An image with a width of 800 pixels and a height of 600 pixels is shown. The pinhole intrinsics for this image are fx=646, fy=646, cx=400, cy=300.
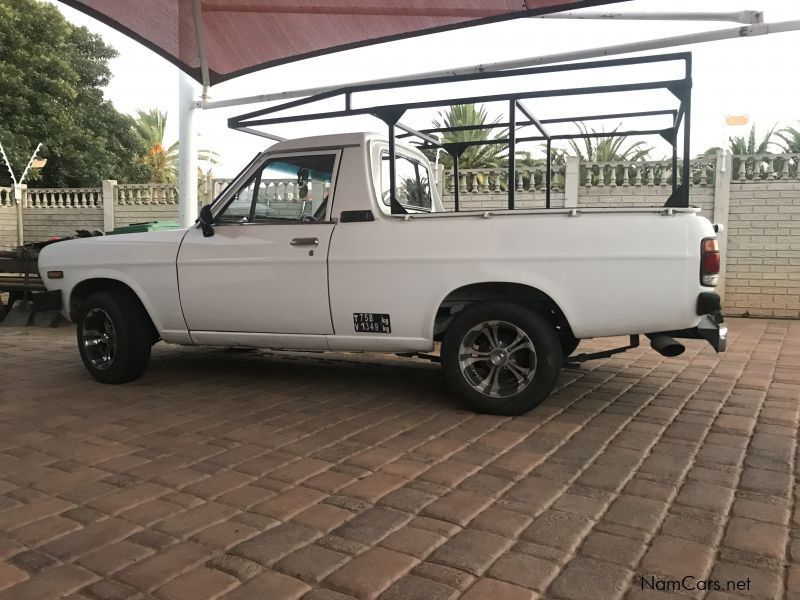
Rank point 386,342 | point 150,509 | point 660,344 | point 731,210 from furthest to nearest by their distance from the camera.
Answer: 1. point 731,210
2. point 386,342
3. point 660,344
4. point 150,509

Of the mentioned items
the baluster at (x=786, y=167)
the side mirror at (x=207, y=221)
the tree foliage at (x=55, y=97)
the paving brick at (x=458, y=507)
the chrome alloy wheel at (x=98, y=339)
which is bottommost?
the paving brick at (x=458, y=507)

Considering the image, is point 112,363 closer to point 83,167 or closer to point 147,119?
point 83,167

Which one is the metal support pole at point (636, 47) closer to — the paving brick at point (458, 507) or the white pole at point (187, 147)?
the white pole at point (187, 147)

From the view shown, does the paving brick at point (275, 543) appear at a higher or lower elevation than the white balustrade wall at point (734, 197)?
lower

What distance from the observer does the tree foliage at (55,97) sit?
20844mm

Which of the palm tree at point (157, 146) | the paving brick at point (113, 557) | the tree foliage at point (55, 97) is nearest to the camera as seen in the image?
the paving brick at point (113, 557)

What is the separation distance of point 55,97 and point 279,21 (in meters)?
19.1

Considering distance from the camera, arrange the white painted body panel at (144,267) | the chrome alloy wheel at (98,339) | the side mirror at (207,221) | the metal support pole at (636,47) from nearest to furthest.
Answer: the side mirror at (207,221), the white painted body panel at (144,267), the chrome alloy wheel at (98,339), the metal support pole at (636,47)

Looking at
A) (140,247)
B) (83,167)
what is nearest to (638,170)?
(140,247)

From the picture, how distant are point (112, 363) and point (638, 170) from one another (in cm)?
827

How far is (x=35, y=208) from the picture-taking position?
16.0 meters

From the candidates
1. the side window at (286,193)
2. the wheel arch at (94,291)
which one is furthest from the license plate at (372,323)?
the wheel arch at (94,291)

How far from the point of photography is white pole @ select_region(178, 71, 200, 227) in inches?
345

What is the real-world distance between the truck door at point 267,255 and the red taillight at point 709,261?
98.3 inches
